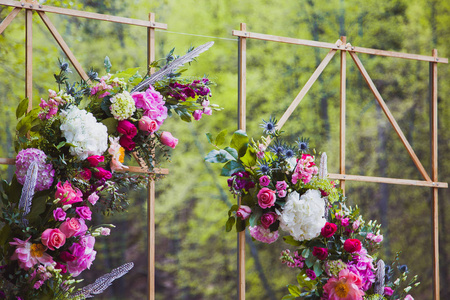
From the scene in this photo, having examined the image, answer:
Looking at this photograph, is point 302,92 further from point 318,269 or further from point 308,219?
point 318,269

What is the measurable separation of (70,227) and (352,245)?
1505 mm

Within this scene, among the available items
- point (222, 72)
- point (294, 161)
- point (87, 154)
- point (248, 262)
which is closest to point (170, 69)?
point (87, 154)

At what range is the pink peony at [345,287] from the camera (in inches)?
123

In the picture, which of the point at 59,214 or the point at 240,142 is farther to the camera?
the point at 240,142

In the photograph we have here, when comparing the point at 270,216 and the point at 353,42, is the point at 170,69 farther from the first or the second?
the point at 353,42

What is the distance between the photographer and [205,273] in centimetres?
511

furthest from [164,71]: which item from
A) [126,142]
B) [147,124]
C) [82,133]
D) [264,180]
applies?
[264,180]

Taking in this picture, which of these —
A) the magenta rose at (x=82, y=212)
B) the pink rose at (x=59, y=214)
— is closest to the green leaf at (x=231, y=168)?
the magenta rose at (x=82, y=212)

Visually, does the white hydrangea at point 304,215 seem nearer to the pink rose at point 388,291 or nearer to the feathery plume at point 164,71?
the pink rose at point 388,291

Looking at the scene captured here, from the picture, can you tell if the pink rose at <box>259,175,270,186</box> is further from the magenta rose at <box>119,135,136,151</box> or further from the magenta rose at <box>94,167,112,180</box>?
the magenta rose at <box>94,167,112,180</box>

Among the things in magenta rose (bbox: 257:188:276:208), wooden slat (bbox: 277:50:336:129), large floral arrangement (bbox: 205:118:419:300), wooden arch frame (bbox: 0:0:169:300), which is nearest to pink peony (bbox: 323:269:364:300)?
large floral arrangement (bbox: 205:118:419:300)

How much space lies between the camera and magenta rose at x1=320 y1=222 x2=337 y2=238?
3193 millimetres

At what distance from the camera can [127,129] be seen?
285cm

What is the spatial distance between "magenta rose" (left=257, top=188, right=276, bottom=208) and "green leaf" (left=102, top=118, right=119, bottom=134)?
0.92m
